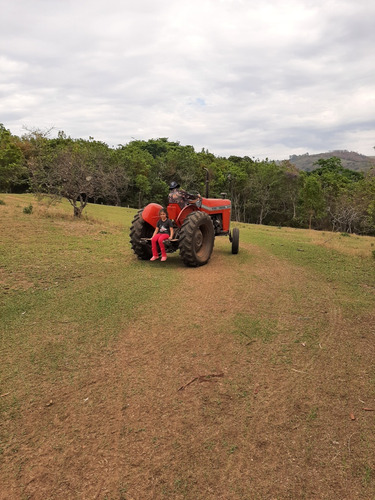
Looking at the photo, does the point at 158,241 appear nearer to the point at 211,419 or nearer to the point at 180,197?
the point at 180,197

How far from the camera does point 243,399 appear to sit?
3.12 m

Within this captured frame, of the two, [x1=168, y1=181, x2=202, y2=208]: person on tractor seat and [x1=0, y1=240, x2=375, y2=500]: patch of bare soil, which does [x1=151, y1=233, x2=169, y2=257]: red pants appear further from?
[x1=0, y1=240, x2=375, y2=500]: patch of bare soil

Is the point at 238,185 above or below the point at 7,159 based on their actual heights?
below

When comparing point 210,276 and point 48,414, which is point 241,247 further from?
point 48,414

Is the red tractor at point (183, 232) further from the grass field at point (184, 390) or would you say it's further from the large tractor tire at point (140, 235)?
the grass field at point (184, 390)

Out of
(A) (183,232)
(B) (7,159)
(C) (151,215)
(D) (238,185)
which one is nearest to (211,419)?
(A) (183,232)

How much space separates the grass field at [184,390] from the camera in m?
2.33

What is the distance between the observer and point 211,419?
2869 mm

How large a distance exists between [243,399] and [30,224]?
11.5m

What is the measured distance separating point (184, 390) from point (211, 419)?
0.45 metres

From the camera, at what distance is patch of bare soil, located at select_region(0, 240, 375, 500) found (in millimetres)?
2287

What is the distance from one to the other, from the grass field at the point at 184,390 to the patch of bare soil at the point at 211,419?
0.01 metres

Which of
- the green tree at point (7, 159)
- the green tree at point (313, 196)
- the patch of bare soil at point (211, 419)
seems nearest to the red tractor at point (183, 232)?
the patch of bare soil at point (211, 419)

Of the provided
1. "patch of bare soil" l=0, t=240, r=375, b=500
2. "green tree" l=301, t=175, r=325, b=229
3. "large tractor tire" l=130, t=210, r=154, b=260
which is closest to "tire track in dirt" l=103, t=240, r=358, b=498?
"patch of bare soil" l=0, t=240, r=375, b=500
